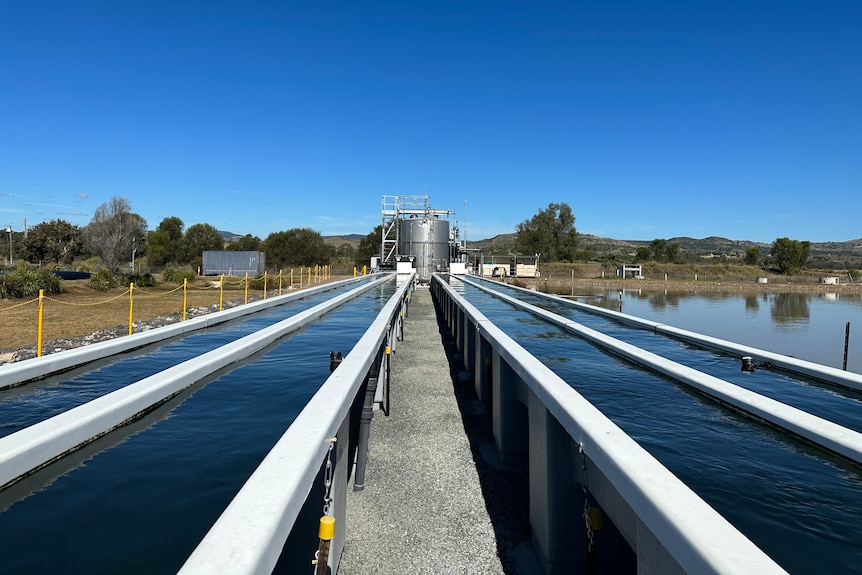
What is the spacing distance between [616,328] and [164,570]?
8.88m

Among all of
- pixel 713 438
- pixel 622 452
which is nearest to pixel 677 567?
pixel 622 452

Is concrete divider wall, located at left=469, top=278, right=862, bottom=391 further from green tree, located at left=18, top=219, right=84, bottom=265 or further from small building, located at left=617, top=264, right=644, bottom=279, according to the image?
green tree, located at left=18, top=219, right=84, bottom=265

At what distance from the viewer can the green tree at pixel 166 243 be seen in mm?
80875

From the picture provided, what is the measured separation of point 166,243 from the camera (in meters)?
84.1

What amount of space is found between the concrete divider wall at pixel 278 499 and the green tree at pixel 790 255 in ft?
329

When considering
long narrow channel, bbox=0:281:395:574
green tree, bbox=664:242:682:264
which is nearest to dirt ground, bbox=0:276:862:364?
long narrow channel, bbox=0:281:395:574

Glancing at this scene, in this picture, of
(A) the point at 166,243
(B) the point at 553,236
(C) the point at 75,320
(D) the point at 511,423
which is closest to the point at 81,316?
(C) the point at 75,320

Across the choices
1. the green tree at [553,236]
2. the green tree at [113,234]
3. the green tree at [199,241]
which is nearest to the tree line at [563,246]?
the green tree at [553,236]

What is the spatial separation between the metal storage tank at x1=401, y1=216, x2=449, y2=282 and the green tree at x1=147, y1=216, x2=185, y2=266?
187 feet

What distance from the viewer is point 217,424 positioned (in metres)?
4.28

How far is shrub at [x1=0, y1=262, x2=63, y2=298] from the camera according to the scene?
926 inches

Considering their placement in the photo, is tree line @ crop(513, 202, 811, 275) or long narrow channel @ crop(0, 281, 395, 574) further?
tree line @ crop(513, 202, 811, 275)

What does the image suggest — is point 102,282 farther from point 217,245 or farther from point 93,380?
point 217,245

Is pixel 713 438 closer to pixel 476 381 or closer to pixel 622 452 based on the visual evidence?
pixel 622 452
